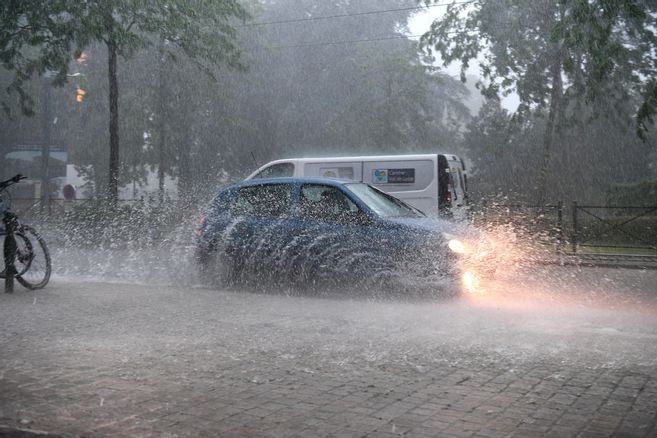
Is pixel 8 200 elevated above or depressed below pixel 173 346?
above

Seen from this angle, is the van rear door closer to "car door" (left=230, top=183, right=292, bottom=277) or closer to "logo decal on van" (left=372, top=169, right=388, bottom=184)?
"logo decal on van" (left=372, top=169, right=388, bottom=184)

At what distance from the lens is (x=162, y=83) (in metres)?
36.1

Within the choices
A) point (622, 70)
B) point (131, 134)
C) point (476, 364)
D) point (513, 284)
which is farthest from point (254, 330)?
point (131, 134)

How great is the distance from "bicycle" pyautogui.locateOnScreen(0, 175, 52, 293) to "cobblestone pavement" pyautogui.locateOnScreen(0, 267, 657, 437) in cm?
41

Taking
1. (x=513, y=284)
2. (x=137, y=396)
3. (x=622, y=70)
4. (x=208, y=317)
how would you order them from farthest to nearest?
(x=622, y=70) → (x=513, y=284) → (x=208, y=317) → (x=137, y=396)

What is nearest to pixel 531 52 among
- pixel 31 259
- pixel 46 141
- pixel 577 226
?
pixel 577 226

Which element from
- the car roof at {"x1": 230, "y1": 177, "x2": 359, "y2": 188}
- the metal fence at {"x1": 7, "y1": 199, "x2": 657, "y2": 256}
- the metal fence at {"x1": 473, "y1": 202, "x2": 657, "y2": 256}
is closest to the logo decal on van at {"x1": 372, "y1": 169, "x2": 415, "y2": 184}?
the metal fence at {"x1": 7, "y1": 199, "x2": 657, "y2": 256}

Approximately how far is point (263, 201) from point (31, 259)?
10.5ft

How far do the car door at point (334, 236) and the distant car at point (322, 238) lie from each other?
1 cm

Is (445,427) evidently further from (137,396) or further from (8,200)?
(8,200)

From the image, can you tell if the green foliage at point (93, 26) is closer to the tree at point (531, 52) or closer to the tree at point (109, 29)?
the tree at point (109, 29)

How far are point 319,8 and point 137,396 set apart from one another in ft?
139

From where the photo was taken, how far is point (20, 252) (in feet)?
30.0

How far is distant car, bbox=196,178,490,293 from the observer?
353 inches
